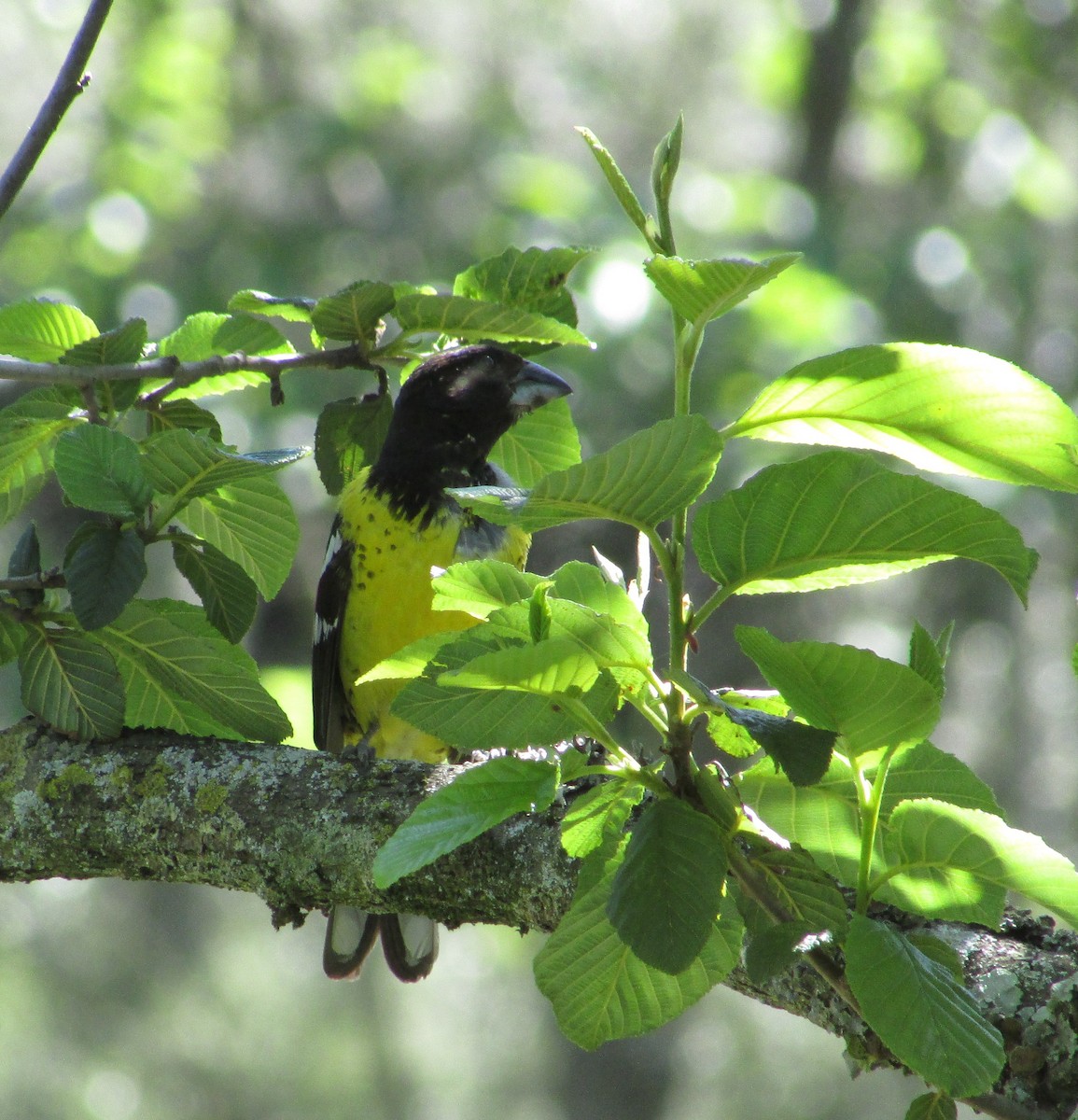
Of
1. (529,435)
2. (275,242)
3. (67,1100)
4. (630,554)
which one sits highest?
(529,435)

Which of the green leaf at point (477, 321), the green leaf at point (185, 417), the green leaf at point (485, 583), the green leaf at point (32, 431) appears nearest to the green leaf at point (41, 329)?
the green leaf at point (32, 431)

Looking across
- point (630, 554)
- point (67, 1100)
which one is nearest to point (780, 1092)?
point (67, 1100)

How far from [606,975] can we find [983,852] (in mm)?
429

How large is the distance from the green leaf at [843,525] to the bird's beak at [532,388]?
231 centimetres

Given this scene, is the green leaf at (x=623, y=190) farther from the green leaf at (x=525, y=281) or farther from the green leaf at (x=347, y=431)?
the green leaf at (x=347, y=431)

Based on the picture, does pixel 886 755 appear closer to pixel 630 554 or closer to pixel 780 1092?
pixel 630 554

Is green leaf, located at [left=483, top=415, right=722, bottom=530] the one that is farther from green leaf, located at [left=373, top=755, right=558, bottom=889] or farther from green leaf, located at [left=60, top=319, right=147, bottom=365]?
green leaf, located at [left=60, top=319, right=147, bottom=365]

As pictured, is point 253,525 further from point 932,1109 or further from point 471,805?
point 932,1109

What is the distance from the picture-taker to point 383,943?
3576 millimetres

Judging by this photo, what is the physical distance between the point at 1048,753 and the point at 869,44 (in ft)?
27.1

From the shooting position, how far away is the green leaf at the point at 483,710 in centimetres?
128

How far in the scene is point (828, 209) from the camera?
334 inches

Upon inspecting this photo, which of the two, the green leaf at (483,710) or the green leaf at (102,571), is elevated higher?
the green leaf at (483,710)

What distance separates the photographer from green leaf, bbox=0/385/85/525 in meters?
2.18
